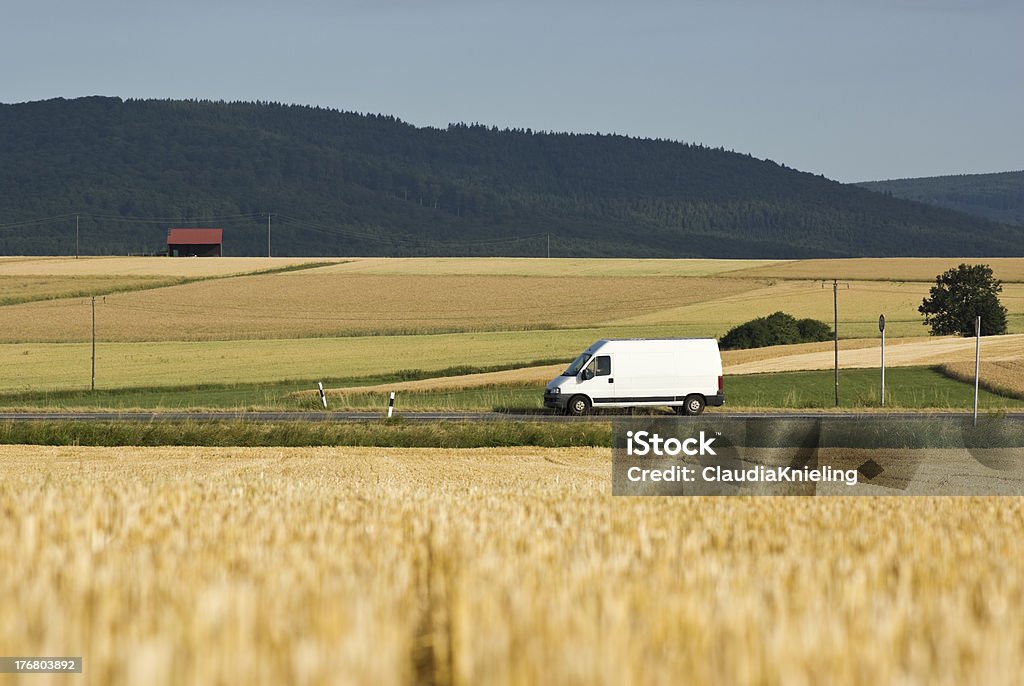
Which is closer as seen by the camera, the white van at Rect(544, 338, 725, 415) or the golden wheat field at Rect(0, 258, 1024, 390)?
the white van at Rect(544, 338, 725, 415)

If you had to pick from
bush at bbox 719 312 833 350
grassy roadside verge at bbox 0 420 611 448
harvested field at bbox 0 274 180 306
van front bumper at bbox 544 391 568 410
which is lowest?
grassy roadside verge at bbox 0 420 611 448

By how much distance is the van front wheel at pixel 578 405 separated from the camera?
45625 mm

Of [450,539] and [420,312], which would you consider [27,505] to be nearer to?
[450,539]

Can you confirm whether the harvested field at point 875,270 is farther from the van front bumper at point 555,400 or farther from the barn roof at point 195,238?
the barn roof at point 195,238

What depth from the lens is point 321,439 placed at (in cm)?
3353

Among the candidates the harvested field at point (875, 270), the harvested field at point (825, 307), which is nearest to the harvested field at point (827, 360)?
the harvested field at point (825, 307)

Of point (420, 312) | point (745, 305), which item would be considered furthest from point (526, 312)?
point (745, 305)

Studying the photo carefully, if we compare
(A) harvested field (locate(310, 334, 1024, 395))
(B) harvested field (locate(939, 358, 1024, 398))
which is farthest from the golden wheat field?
(B) harvested field (locate(939, 358, 1024, 398))

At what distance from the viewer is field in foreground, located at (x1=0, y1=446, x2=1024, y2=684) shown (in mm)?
2953

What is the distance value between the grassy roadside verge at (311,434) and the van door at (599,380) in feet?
34.3

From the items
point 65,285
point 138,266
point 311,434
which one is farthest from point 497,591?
point 138,266

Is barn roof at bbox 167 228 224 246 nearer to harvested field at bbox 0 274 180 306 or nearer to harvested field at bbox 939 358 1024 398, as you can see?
harvested field at bbox 0 274 180 306

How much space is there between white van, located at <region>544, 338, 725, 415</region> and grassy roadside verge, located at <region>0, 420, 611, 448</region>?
10724 millimetres

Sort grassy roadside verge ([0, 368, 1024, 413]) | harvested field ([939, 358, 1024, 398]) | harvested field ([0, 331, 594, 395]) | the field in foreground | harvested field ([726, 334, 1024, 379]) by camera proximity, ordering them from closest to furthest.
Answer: the field in foreground, grassy roadside verge ([0, 368, 1024, 413]), harvested field ([939, 358, 1024, 398]), harvested field ([726, 334, 1024, 379]), harvested field ([0, 331, 594, 395])
